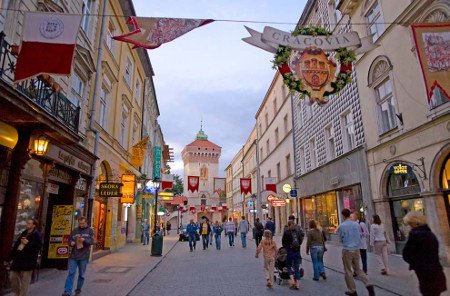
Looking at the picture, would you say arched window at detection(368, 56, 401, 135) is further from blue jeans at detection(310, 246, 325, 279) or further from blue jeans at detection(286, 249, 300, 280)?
blue jeans at detection(286, 249, 300, 280)

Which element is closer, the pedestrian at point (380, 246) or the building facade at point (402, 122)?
the pedestrian at point (380, 246)

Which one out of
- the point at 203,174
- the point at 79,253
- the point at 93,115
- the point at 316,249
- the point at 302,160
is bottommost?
the point at 316,249

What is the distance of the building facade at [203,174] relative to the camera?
233 feet

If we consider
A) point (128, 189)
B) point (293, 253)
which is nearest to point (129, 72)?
point (128, 189)

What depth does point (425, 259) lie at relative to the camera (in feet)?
16.7

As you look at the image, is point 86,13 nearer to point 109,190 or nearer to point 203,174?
point 109,190

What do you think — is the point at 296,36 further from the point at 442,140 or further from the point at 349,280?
the point at 349,280

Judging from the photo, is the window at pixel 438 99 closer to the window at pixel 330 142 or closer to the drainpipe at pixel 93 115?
the window at pixel 330 142

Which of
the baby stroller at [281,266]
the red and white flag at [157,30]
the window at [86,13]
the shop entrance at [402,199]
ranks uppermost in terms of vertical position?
the window at [86,13]

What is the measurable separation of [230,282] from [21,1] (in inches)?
369

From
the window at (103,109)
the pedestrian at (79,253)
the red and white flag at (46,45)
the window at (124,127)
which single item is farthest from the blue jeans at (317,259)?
the window at (124,127)

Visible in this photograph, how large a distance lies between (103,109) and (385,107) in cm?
1313

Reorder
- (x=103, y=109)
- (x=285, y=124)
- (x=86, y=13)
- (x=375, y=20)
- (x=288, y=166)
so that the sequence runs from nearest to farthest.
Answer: (x=86, y=13), (x=375, y=20), (x=103, y=109), (x=288, y=166), (x=285, y=124)

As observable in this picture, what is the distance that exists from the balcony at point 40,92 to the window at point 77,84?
7.66 ft
